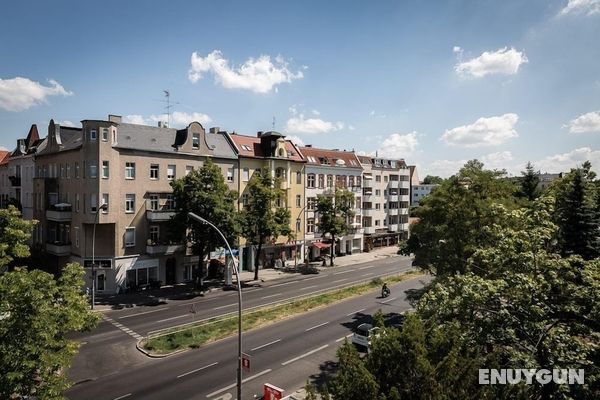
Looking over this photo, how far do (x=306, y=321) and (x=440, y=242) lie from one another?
11.6m

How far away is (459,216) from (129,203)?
29.6 metres

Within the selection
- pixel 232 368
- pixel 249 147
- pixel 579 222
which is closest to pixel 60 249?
pixel 249 147

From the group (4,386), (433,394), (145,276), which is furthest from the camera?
(145,276)

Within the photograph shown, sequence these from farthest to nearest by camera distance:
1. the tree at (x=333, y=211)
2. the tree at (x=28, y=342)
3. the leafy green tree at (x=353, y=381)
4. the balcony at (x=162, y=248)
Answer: the tree at (x=333, y=211) < the balcony at (x=162, y=248) < the tree at (x=28, y=342) < the leafy green tree at (x=353, y=381)

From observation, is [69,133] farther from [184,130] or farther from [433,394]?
[433,394]

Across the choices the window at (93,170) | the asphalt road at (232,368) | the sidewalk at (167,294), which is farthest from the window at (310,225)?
the window at (93,170)

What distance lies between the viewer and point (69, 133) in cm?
4222

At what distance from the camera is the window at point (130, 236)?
3697 centimetres

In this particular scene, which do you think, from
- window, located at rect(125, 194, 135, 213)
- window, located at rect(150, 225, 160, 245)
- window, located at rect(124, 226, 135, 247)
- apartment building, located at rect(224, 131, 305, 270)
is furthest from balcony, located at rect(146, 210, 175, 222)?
apartment building, located at rect(224, 131, 305, 270)

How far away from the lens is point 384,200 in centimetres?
6956

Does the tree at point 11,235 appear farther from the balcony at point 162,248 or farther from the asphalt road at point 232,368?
the balcony at point 162,248

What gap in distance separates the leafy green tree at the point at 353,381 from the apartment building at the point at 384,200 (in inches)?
2206

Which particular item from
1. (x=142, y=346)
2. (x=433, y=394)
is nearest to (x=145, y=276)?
(x=142, y=346)

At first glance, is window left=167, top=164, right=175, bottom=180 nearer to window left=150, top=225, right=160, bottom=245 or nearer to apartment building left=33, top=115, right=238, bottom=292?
apartment building left=33, top=115, right=238, bottom=292
